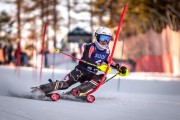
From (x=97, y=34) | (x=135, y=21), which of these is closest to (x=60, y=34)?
(x=135, y=21)

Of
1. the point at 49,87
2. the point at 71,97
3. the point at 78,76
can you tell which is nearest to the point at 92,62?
the point at 78,76

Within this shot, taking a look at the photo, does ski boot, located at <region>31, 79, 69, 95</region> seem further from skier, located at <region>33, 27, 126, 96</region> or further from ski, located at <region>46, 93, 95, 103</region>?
ski, located at <region>46, 93, 95, 103</region>

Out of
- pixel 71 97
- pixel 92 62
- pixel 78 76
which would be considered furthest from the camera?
pixel 78 76

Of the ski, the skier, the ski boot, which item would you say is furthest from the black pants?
the ski

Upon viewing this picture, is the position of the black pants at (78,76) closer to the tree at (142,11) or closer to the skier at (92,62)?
the skier at (92,62)

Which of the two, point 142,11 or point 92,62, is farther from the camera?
point 142,11

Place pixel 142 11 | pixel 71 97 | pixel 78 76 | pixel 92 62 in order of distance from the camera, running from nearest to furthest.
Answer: pixel 71 97 → pixel 92 62 → pixel 78 76 → pixel 142 11

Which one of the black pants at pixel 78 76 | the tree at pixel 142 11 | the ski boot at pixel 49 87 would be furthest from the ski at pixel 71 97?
the tree at pixel 142 11

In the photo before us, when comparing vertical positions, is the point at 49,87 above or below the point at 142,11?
below

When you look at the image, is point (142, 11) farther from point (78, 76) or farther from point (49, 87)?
point (49, 87)

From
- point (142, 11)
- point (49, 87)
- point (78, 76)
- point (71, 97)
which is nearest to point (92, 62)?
point (78, 76)

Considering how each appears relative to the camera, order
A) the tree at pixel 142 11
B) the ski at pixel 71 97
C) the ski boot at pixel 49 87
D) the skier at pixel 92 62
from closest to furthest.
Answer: the ski at pixel 71 97, the ski boot at pixel 49 87, the skier at pixel 92 62, the tree at pixel 142 11

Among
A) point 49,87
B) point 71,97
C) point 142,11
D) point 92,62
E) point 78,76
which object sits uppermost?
point 142,11

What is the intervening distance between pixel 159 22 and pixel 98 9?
5.75m
